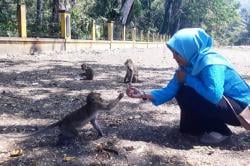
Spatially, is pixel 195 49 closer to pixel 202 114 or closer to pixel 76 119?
pixel 202 114

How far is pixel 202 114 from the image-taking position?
13.3ft

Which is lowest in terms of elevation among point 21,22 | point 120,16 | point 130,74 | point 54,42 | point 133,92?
point 130,74

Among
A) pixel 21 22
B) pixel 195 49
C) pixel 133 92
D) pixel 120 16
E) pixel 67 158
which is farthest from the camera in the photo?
pixel 120 16

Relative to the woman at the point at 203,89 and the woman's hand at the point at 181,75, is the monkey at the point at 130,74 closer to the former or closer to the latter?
the woman at the point at 203,89

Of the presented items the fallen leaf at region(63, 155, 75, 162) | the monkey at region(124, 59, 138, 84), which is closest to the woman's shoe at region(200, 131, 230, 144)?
the fallen leaf at region(63, 155, 75, 162)

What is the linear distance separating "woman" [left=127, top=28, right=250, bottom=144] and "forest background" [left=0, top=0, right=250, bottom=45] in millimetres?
12131

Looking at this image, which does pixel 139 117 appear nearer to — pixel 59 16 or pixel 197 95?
pixel 197 95

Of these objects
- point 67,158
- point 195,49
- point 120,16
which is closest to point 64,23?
point 120,16

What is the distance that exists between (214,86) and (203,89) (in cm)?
12

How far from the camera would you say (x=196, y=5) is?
2574 inches

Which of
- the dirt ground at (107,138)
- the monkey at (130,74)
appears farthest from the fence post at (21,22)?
the dirt ground at (107,138)

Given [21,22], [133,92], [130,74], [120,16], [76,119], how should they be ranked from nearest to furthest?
[76,119] < [133,92] < [130,74] < [21,22] < [120,16]

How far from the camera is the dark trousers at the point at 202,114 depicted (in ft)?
12.9

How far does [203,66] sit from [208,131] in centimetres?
77
